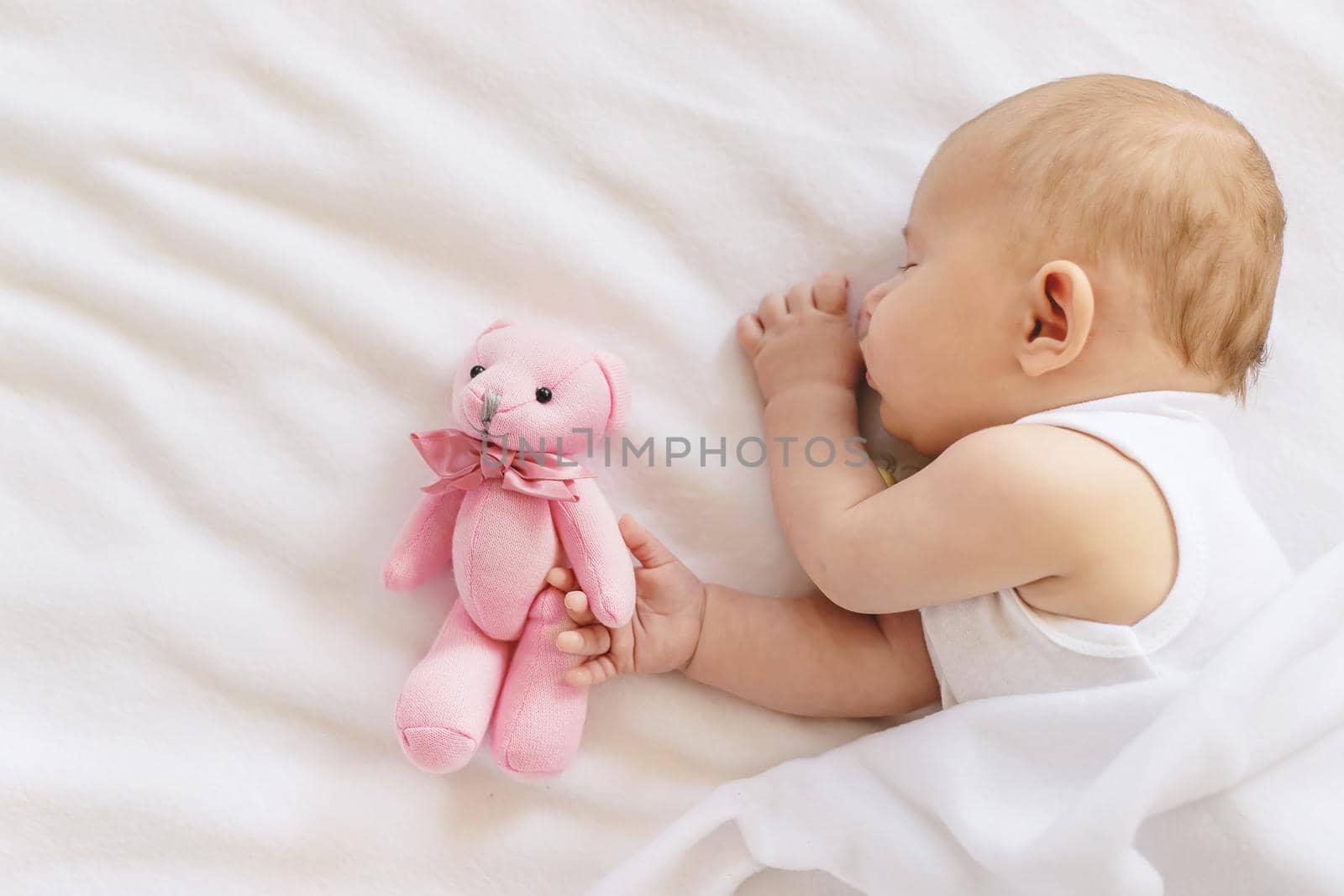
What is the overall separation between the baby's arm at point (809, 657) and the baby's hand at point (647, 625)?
20mm

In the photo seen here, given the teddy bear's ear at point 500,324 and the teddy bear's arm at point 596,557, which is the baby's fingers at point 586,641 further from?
the teddy bear's ear at point 500,324

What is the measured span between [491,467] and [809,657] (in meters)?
0.35

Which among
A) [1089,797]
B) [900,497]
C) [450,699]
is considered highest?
[900,497]

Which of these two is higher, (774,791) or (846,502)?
(846,502)

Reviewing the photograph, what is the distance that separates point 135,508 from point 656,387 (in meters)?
0.52

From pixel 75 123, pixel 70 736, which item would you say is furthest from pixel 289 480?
pixel 75 123

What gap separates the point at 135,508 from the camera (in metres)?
1.01

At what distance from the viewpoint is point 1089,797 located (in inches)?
32.5

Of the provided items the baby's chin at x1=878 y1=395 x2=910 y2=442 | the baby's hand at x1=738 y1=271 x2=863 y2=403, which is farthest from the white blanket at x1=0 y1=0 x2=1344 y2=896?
the baby's chin at x1=878 y1=395 x2=910 y2=442

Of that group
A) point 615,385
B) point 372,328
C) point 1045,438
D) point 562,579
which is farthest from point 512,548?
point 1045,438

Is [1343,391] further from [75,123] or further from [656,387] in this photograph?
[75,123]

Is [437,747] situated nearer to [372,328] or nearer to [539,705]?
[539,705]

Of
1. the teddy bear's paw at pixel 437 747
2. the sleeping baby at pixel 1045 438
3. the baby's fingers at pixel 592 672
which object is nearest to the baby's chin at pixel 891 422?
the sleeping baby at pixel 1045 438

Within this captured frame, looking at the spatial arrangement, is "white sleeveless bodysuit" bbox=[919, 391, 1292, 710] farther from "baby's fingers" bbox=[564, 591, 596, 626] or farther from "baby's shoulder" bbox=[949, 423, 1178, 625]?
"baby's fingers" bbox=[564, 591, 596, 626]
